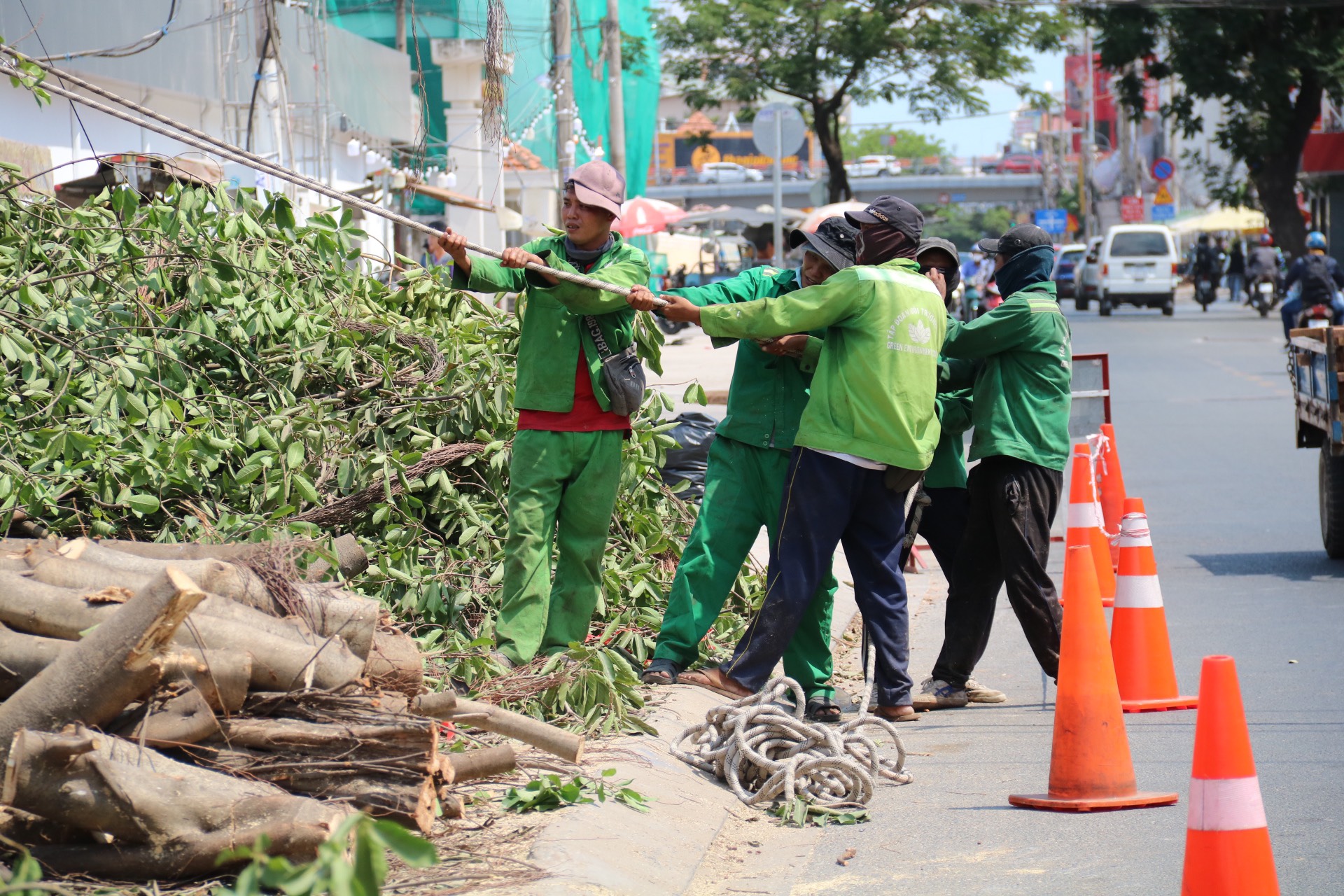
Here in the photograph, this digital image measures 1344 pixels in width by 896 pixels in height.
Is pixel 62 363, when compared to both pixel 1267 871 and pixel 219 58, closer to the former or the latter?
pixel 1267 871

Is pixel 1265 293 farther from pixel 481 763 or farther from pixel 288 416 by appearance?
pixel 481 763

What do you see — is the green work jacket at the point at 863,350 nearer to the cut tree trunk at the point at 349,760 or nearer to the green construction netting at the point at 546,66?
the cut tree trunk at the point at 349,760

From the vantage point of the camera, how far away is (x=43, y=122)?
12.3m

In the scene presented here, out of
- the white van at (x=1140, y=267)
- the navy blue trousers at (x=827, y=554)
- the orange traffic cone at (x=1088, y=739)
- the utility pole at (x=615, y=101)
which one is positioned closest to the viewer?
the orange traffic cone at (x=1088, y=739)

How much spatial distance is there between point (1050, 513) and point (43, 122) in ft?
31.5

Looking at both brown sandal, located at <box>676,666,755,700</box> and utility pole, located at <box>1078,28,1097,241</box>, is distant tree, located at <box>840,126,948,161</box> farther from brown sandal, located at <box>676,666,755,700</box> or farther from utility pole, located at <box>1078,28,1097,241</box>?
brown sandal, located at <box>676,666,755,700</box>

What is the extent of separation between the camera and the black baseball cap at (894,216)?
5516 mm

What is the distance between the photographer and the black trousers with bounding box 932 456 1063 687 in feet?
19.3

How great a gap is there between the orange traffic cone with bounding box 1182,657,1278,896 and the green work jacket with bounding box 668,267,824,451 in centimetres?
252

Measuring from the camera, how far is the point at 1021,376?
19.6 ft

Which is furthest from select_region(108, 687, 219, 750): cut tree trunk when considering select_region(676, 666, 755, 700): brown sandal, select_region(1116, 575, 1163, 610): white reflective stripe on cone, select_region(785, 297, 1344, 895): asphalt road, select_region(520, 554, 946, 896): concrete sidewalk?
select_region(1116, 575, 1163, 610): white reflective stripe on cone

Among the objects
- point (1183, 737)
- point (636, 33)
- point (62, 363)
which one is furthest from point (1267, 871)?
point (636, 33)

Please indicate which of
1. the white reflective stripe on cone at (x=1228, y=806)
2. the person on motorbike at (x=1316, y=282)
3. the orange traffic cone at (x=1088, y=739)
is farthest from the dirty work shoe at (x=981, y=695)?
the person on motorbike at (x=1316, y=282)

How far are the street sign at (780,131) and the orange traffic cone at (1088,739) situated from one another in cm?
1264
